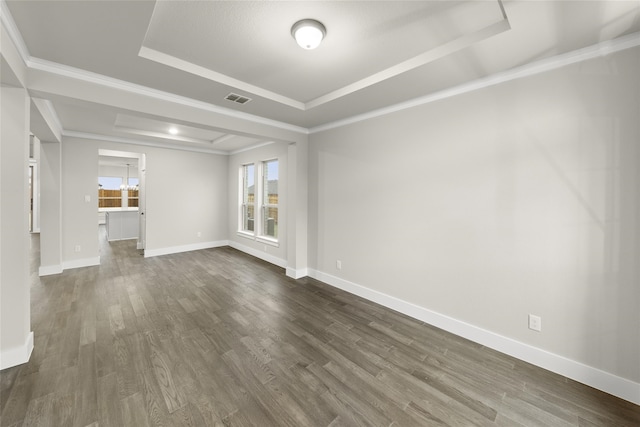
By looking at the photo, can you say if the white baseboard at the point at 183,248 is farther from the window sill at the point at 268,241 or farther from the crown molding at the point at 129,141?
the crown molding at the point at 129,141

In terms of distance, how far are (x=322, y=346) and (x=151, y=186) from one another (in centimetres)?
526

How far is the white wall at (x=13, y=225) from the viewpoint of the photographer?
200cm

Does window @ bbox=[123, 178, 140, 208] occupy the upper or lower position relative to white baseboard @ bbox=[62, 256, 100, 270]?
upper

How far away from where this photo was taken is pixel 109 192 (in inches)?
408

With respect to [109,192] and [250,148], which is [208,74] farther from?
[109,192]

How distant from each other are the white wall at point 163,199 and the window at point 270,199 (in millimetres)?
1695

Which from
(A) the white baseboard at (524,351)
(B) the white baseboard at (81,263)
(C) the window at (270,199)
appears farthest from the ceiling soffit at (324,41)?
(B) the white baseboard at (81,263)

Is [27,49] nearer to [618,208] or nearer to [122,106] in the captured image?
[122,106]

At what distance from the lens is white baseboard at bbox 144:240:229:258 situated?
18.4 ft

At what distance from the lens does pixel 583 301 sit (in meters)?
2.00

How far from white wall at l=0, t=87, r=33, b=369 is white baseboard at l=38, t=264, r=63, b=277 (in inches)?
120

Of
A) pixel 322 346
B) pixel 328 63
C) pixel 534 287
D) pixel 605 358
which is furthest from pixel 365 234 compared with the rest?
pixel 605 358

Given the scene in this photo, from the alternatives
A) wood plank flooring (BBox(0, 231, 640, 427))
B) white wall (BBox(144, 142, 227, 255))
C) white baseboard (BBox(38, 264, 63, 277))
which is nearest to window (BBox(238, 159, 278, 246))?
white wall (BBox(144, 142, 227, 255))

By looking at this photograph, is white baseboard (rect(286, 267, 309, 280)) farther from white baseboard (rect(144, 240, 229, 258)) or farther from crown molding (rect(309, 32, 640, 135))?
white baseboard (rect(144, 240, 229, 258))
